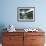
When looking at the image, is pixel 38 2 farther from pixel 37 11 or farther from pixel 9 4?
pixel 9 4

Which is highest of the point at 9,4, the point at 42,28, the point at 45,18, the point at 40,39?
the point at 9,4

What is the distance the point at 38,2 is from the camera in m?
4.33

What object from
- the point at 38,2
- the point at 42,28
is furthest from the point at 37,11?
the point at 42,28

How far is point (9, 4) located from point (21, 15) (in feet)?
1.78

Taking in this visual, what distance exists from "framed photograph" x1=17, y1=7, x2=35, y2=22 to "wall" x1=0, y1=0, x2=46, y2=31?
0.33 feet

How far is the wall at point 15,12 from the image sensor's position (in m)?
4.32

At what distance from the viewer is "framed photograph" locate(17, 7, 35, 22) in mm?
4324

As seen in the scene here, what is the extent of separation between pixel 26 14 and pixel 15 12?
0.38 metres

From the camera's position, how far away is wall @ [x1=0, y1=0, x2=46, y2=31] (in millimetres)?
4316

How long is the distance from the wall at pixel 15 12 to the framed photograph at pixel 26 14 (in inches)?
3.9

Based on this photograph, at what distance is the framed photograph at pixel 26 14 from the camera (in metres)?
4.32

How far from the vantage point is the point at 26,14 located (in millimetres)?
4363

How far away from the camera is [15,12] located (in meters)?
4.33

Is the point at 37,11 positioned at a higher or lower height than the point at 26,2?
lower
